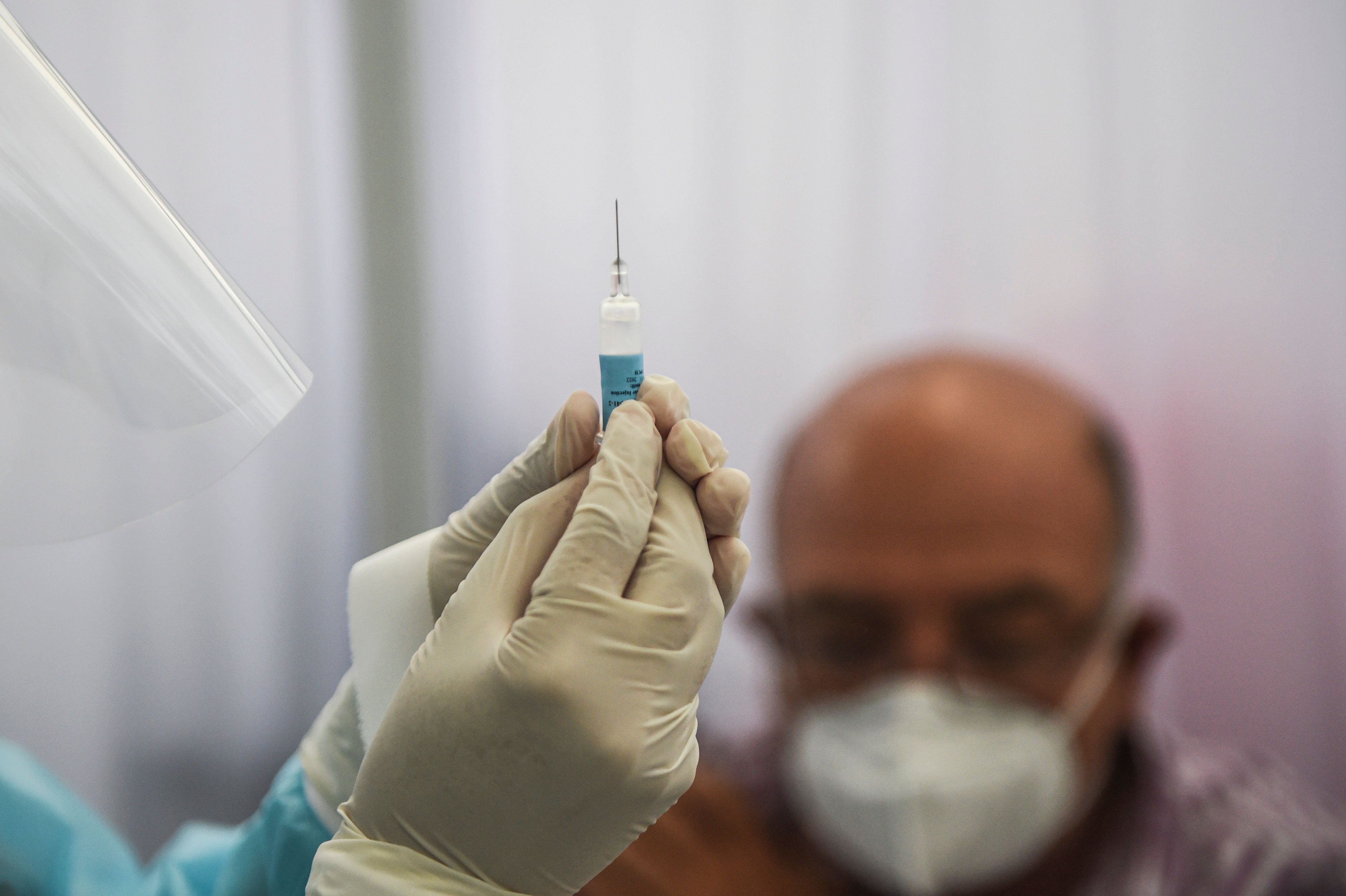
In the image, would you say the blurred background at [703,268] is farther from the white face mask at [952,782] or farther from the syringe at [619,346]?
the syringe at [619,346]

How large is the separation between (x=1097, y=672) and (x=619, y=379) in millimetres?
1063

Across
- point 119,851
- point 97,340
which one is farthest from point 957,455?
point 119,851

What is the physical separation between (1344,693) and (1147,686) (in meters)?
0.35

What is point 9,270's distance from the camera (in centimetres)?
54

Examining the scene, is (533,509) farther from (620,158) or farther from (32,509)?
(620,158)

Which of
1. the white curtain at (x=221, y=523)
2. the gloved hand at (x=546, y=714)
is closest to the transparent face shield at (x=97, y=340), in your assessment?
the gloved hand at (x=546, y=714)

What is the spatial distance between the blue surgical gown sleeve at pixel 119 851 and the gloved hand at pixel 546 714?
0.36 meters

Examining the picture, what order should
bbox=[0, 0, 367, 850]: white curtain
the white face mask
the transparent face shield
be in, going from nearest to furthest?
the transparent face shield
the white face mask
bbox=[0, 0, 367, 850]: white curtain

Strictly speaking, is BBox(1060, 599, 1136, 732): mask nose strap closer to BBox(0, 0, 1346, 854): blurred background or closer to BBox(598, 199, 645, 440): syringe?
BBox(0, 0, 1346, 854): blurred background

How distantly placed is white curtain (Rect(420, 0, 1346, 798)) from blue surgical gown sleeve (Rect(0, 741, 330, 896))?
80 cm

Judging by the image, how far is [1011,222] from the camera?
1.55 metres

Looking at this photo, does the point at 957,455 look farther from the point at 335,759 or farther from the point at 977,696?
the point at 335,759

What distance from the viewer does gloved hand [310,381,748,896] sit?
60cm

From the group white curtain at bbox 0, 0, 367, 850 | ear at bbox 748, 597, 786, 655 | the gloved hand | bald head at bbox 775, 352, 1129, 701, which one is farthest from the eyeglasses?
white curtain at bbox 0, 0, 367, 850
